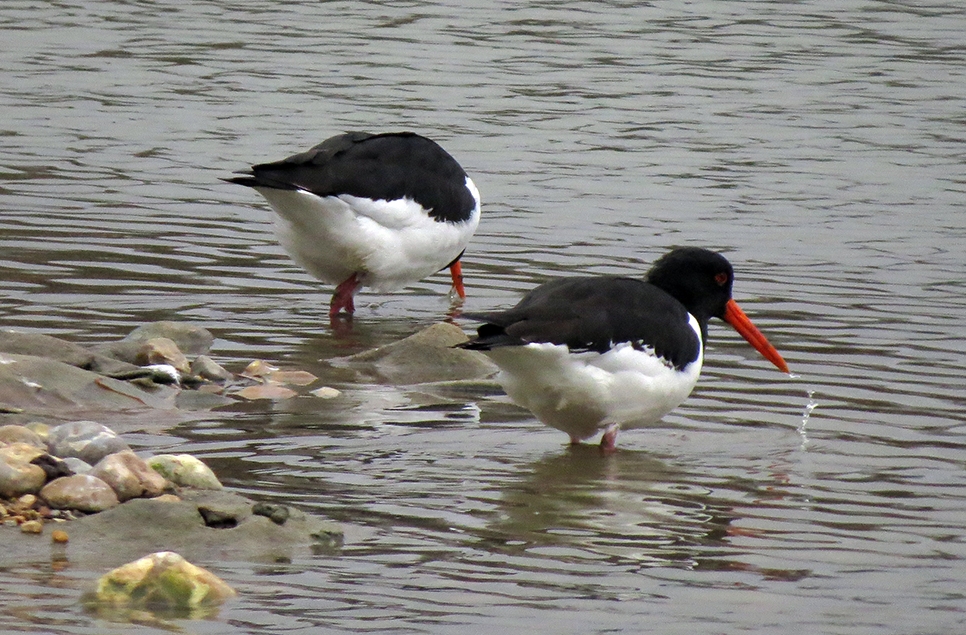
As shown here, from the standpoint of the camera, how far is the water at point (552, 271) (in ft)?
16.0

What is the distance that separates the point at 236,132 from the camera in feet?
48.3

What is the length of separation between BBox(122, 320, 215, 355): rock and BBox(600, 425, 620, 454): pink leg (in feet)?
7.27

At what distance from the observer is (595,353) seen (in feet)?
21.5

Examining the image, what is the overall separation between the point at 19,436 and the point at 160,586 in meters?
1.41

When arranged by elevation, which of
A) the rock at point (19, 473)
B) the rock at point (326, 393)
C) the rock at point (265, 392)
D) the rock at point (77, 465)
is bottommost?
the rock at point (326, 393)

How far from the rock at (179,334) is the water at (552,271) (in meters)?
0.13

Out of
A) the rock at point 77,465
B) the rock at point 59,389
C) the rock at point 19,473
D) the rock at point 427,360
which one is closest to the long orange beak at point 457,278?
the rock at point 427,360

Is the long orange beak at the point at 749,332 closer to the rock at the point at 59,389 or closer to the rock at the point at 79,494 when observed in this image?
the rock at the point at 59,389

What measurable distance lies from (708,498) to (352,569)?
1.64 metres

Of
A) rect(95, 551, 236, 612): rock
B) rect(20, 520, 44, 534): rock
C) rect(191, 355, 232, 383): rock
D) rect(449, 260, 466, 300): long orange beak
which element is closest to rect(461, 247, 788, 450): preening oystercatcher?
rect(191, 355, 232, 383): rock

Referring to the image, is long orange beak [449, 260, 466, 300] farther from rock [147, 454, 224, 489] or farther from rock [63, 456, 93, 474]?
rock [63, 456, 93, 474]

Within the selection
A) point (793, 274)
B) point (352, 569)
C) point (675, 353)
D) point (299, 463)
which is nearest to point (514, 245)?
point (793, 274)

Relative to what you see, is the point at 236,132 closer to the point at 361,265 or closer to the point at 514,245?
the point at 514,245

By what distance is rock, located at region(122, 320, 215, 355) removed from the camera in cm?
799
